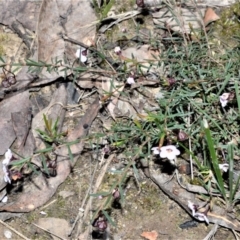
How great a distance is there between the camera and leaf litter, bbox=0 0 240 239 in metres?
3.72

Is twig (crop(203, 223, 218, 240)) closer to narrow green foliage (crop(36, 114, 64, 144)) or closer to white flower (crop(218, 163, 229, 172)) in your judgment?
white flower (crop(218, 163, 229, 172))

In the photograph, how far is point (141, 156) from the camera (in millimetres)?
3713

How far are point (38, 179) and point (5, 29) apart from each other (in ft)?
4.03

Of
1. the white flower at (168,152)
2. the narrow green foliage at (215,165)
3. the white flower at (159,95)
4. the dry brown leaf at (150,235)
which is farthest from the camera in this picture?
the white flower at (159,95)

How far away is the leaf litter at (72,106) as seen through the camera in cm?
372

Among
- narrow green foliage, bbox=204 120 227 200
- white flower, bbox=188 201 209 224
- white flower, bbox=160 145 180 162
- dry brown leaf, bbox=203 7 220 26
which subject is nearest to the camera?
narrow green foliage, bbox=204 120 227 200

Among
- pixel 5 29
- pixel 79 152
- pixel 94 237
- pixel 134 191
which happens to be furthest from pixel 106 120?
pixel 5 29

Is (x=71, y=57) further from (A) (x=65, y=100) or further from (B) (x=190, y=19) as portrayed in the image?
(B) (x=190, y=19)

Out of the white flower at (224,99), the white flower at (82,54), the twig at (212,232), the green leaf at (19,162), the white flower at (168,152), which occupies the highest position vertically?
the white flower at (82,54)

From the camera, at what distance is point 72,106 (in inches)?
161

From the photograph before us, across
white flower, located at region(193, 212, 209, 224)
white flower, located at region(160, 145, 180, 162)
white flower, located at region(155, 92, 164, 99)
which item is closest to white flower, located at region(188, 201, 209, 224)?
white flower, located at region(193, 212, 209, 224)

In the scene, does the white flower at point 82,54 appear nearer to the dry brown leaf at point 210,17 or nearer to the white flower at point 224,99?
the dry brown leaf at point 210,17

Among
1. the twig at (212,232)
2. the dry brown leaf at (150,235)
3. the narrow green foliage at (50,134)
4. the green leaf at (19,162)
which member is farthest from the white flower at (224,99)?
the green leaf at (19,162)

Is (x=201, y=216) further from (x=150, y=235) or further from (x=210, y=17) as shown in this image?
(x=210, y=17)
